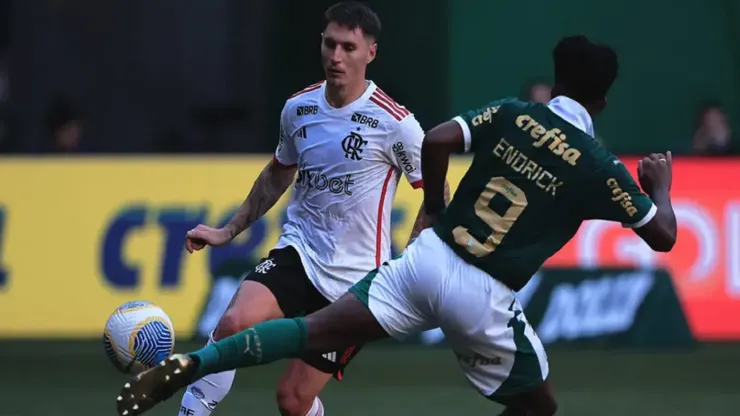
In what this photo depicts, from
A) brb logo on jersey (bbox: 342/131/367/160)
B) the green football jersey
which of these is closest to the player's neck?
brb logo on jersey (bbox: 342/131/367/160)

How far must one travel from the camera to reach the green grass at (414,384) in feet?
32.3

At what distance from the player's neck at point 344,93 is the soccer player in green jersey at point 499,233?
1270 mm

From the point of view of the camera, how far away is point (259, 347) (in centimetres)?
625

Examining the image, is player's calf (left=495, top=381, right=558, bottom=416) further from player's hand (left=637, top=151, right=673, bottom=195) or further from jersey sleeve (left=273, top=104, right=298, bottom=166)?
jersey sleeve (left=273, top=104, right=298, bottom=166)

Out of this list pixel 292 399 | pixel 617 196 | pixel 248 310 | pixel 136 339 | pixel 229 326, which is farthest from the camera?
pixel 292 399

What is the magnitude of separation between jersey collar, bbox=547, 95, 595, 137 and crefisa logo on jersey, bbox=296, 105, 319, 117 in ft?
5.60

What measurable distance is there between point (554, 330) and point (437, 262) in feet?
24.1

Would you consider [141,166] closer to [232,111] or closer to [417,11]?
[232,111]

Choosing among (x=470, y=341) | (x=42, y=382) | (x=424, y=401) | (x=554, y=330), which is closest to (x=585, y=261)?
(x=554, y=330)

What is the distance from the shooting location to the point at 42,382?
11172mm

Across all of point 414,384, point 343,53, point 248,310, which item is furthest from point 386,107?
point 414,384

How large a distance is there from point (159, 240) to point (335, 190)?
6.62m

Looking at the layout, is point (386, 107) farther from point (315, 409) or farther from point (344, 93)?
point (315, 409)

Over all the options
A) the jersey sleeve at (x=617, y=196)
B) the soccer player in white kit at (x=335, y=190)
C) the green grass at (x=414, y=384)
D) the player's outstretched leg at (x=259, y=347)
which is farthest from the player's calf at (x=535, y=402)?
the green grass at (x=414, y=384)
